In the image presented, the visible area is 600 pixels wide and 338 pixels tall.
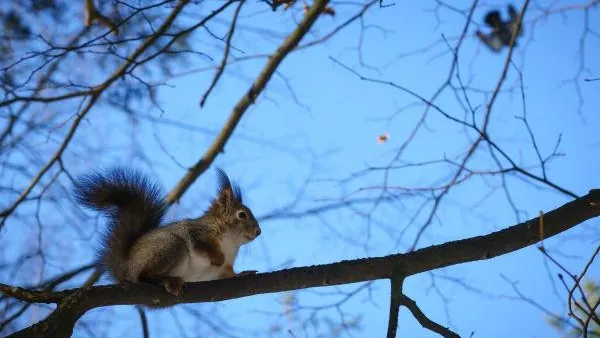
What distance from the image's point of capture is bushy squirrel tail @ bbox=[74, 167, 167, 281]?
3.24m

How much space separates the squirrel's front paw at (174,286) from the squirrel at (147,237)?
0.15 feet

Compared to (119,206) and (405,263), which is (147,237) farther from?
(405,263)

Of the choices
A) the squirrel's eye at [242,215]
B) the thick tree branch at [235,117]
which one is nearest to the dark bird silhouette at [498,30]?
the thick tree branch at [235,117]

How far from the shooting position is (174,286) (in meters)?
2.79

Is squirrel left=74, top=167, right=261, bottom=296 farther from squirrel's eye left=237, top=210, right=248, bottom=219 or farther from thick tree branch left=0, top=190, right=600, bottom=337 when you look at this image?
thick tree branch left=0, top=190, right=600, bottom=337

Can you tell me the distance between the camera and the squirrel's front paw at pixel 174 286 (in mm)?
2758

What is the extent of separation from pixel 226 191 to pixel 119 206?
727mm

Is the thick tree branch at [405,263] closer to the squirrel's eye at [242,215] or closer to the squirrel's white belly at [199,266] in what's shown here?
the squirrel's white belly at [199,266]

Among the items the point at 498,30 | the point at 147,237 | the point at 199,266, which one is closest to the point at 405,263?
the point at 199,266

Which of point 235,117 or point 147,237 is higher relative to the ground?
point 235,117

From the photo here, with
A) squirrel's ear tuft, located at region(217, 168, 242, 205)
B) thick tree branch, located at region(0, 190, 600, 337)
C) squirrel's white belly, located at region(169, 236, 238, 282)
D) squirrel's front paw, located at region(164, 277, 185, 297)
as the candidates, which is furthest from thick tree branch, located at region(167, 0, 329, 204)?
thick tree branch, located at region(0, 190, 600, 337)

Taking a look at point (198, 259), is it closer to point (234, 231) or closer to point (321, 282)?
point (234, 231)

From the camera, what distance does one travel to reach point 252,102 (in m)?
4.36

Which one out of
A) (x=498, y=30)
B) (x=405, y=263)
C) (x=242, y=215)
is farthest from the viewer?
(x=498, y=30)
